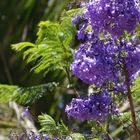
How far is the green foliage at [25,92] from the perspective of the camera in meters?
3.13

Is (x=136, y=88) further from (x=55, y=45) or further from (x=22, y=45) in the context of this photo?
(x=22, y=45)

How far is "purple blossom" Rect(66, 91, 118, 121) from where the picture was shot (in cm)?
266

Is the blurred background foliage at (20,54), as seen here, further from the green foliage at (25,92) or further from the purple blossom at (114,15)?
the purple blossom at (114,15)

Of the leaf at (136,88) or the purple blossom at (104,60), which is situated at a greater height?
the purple blossom at (104,60)

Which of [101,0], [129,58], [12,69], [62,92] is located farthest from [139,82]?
[12,69]

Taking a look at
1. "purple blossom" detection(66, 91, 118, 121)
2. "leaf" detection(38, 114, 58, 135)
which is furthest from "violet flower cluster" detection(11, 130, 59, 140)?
"purple blossom" detection(66, 91, 118, 121)

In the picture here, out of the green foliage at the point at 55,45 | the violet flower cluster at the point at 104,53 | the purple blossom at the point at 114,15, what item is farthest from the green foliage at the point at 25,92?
the purple blossom at the point at 114,15

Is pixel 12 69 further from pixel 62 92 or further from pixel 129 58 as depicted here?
pixel 129 58

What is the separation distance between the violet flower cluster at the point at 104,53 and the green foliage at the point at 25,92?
1.43 ft

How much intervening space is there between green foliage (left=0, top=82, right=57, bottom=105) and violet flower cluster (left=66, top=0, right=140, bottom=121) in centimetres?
44

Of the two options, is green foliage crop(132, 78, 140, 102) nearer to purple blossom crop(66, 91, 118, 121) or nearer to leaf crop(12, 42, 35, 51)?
purple blossom crop(66, 91, 118, 121)

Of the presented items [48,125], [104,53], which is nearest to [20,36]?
[48,125]

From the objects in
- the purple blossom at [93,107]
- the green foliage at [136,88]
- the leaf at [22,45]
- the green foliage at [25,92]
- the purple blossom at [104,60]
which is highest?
the leaf at [22,45]

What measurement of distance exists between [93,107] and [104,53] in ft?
0.96
